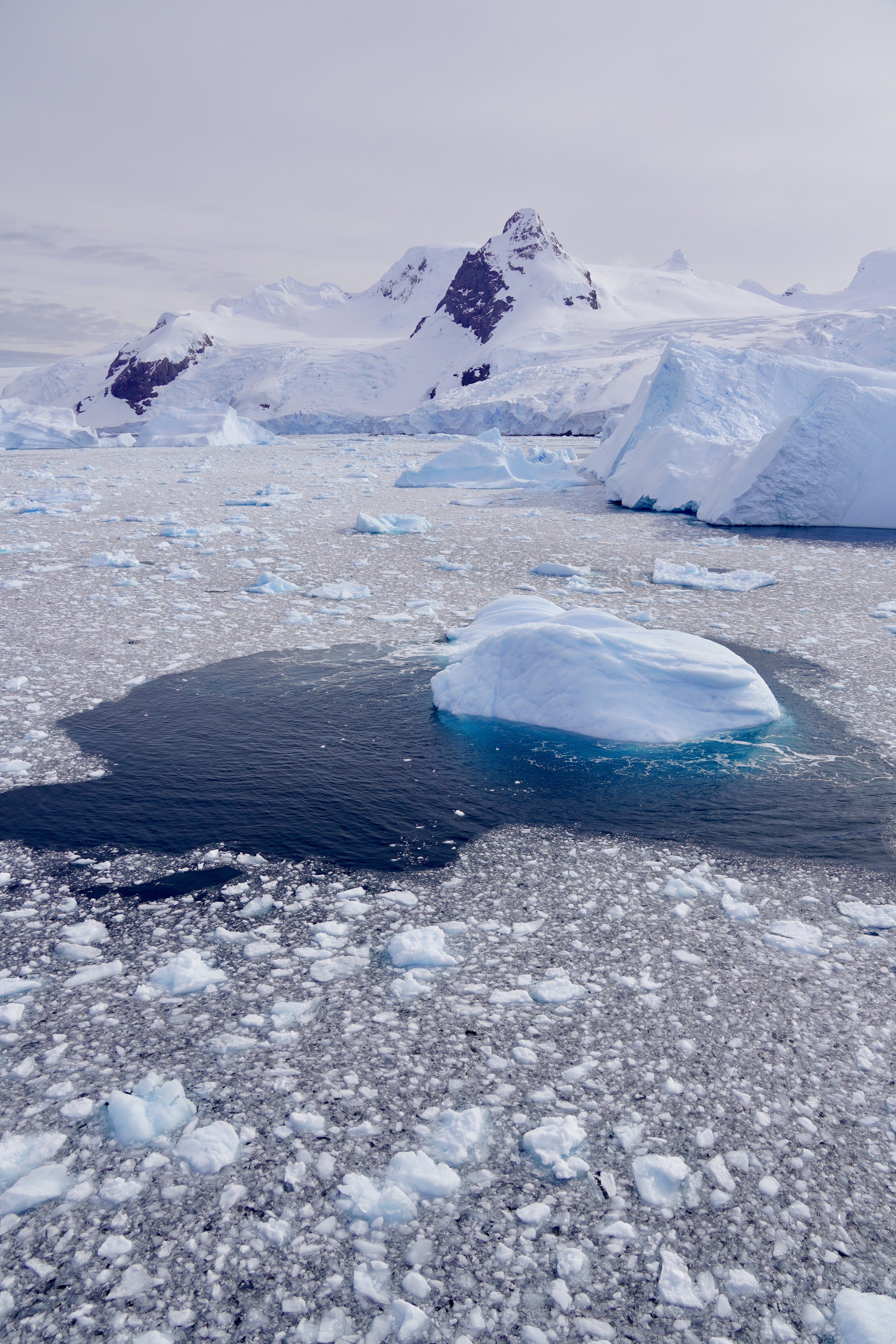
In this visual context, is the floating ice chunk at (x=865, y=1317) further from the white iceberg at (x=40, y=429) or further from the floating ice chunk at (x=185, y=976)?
the white iceberg at (x=40, y=429)

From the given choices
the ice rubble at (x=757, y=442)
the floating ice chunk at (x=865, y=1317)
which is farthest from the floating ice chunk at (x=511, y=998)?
the ice rubble at (x=757, y=442)

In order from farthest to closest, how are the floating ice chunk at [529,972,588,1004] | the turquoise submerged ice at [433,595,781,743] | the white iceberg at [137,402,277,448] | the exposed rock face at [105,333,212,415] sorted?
the exposed rock face at [105,333,212,415] → the white iceberg at [137,402,277,448] → the turquoise submerged ice at [433,595,781,743] → the floating ice chunk at [529,972,588,1004]

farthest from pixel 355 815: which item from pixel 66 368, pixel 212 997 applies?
pixel 66 368

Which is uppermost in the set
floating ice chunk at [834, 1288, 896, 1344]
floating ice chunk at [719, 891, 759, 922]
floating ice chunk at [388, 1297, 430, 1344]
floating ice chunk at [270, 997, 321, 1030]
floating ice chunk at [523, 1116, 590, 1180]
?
floating ice chunk at [719, 891, 759, 922]

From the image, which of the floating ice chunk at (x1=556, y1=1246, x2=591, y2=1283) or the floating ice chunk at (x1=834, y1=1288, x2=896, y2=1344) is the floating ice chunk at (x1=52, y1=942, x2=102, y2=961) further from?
the floating ice chunk at (x1=834, y1=1288, x2=896, y2=1344)

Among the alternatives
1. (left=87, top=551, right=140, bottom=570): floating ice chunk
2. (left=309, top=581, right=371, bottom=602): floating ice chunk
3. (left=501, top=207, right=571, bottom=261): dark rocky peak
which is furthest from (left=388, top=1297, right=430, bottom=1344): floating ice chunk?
(left=501, top=207, right=571, bottom=261): dark rocky peak

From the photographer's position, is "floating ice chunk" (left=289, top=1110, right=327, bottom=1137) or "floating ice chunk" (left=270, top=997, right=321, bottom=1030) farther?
"floating ice chunk" (left=270, top=997, right=321, bottom=1030)

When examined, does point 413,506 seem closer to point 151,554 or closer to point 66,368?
point 151,554

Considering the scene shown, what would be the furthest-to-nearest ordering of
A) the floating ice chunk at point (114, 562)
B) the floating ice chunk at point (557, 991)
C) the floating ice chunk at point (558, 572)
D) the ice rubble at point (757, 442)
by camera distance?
the ice rubble at point (757, 442)
the floating ice chunk at point (114, 562)
the floating ice chunk at point (558, 572)
the floating ice chunk at point (557, 991)
